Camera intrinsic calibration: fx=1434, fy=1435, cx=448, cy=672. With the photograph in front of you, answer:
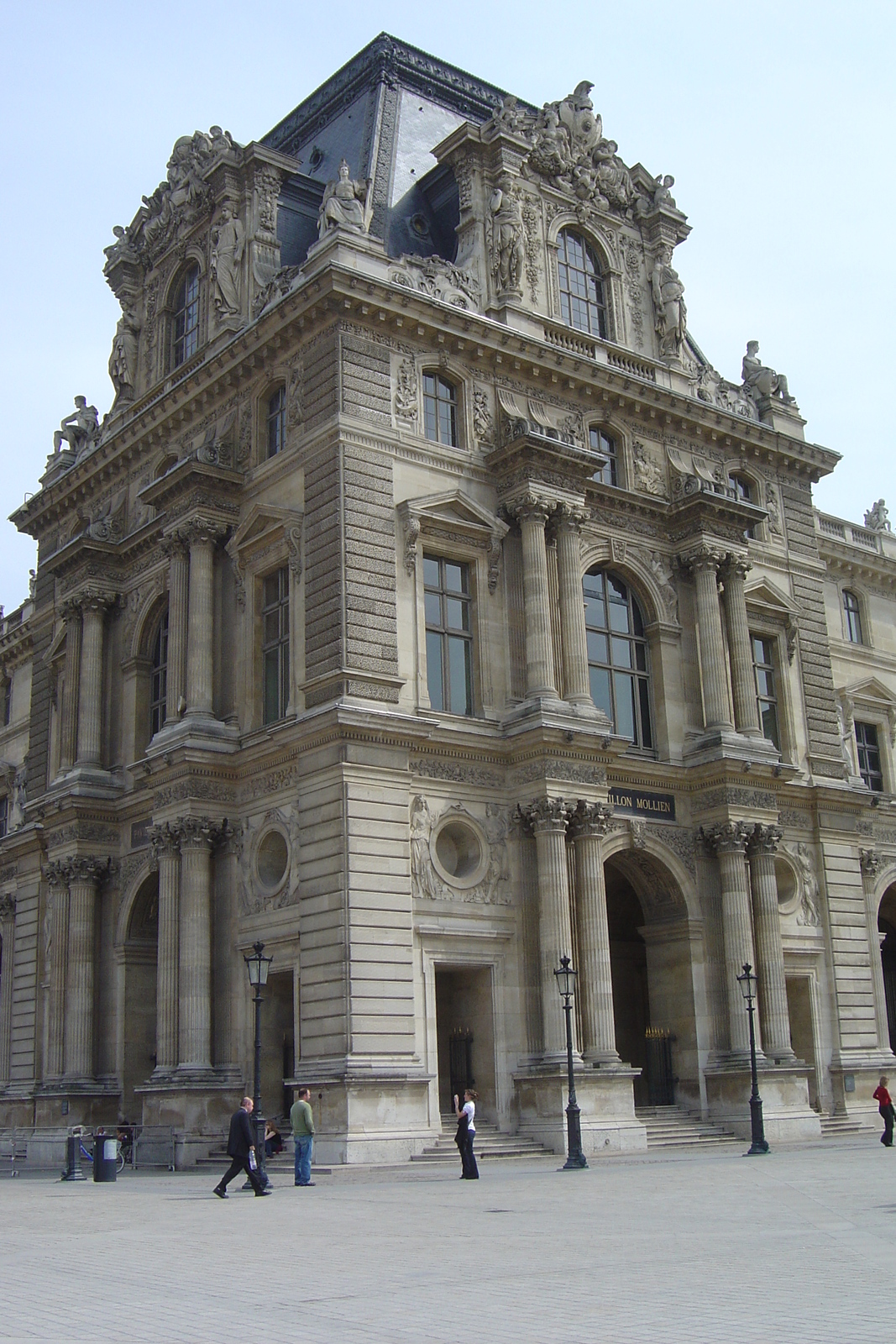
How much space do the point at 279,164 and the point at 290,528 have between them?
11.7m

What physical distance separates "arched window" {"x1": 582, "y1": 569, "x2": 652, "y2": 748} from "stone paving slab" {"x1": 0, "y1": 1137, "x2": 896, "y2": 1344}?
49.6 feet

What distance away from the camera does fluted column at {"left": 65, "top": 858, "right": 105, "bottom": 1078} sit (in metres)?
36.9

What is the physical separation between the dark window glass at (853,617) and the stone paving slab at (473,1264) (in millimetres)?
29230

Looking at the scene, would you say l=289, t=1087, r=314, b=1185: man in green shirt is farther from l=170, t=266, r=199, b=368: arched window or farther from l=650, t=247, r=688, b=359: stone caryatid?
l=650, t=247, r=688, b=359: stone caryatid

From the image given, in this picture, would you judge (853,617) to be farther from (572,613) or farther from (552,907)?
(552,907)

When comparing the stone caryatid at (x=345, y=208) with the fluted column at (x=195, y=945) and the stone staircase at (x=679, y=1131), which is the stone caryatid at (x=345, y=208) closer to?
the fluted column at (x=195, y=945)

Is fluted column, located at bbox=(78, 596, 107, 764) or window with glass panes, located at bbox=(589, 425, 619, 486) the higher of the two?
window with glass panes, located at bbox=(589, 425, 619, 486)

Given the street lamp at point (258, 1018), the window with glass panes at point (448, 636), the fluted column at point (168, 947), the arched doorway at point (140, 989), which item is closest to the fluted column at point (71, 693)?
the arched doorway at point (140, 989)

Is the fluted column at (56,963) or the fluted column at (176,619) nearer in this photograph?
the fluted column at (176,619)

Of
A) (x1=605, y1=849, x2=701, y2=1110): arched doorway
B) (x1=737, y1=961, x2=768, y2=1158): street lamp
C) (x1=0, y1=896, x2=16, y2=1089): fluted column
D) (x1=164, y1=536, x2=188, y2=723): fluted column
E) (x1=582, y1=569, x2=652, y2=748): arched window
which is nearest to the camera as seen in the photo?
(x1=737, y1=961, x2=768, y2=1158): street lamp

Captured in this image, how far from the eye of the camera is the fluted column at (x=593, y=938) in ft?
103

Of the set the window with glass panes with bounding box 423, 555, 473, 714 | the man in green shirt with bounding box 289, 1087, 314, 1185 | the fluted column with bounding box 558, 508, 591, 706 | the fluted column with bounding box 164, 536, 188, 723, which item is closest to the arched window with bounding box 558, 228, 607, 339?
the fluted column with bounding box 558, 508, 591, 706

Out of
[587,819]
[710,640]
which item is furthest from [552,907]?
[710,640]

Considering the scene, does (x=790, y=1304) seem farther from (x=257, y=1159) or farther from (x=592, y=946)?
(x=592, y=946)
